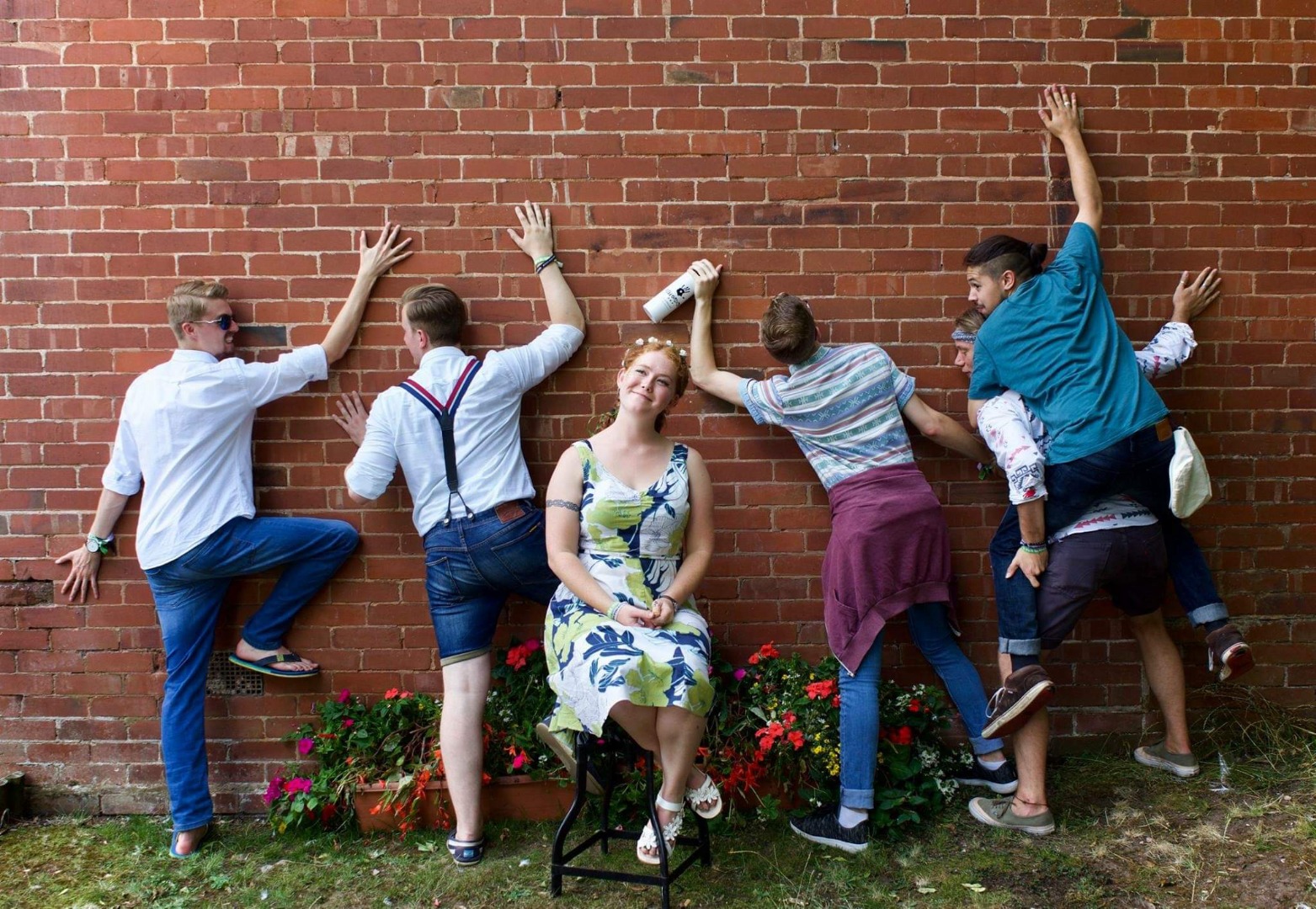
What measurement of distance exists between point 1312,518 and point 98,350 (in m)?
5.50

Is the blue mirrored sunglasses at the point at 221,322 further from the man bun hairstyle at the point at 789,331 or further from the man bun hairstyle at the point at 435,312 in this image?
the man bun hairstyle at the point at 789,331

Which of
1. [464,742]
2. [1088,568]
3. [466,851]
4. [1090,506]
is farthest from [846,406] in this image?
[466,851]

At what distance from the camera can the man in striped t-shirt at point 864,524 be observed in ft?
12.3

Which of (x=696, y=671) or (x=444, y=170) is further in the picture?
(x=444, y=170)

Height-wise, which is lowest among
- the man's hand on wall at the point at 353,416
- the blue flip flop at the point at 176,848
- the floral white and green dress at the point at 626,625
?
the blue flip flop at the point at 176,848

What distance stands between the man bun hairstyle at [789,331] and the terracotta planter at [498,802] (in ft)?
6.57

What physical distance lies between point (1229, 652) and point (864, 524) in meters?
1.53

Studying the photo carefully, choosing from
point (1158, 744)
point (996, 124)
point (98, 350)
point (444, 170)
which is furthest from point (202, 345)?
point (1158, 744)

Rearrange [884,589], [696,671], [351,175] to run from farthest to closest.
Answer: [351,175] < [884,589] < [696,671]

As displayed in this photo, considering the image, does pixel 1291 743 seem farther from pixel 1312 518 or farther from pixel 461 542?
pixel 461 542

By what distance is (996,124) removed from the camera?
4.20 meters

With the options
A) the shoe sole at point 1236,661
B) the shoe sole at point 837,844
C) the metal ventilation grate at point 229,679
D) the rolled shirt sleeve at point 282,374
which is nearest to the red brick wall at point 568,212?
the metal ventilation grate at point 229,679

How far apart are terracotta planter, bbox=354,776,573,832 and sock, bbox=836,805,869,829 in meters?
1.12

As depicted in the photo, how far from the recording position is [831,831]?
375 cm
